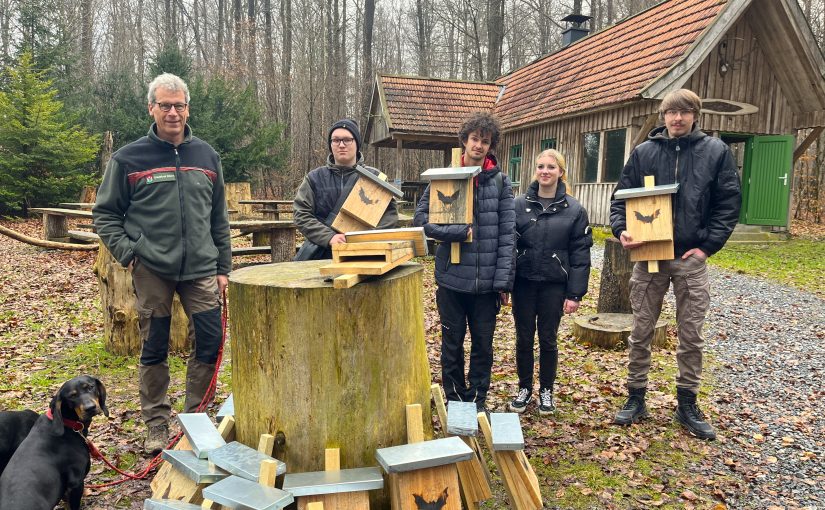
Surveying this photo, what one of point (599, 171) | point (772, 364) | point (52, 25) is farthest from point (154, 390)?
point (52, 25)

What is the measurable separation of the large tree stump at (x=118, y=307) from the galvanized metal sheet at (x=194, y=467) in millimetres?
3213

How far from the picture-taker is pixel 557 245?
409cm

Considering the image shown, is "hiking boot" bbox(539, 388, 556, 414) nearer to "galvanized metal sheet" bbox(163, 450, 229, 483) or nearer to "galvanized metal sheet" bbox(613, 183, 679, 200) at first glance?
"galvanized metal sheet" bbox(613, 183, 679, 200)

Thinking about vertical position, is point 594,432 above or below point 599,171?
below

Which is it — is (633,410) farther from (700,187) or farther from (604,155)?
(604,155)

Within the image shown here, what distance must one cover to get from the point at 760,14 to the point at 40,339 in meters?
15.6

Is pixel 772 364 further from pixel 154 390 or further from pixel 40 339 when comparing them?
pixel 40 339

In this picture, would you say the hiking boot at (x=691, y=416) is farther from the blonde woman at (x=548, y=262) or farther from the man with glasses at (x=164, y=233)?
the man with glasses at (x=164, y=233)

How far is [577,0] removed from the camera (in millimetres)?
24875

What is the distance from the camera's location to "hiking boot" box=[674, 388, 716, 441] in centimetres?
388

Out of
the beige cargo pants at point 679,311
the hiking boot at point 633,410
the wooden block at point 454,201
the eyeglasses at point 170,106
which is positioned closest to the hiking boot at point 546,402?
the hiking boot at point 633,410

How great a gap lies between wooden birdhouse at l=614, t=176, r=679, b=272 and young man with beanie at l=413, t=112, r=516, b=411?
2.87 ft

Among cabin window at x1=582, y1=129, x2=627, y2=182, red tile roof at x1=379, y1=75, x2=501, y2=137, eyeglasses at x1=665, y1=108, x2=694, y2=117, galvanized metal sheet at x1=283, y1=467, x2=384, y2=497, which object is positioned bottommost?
galvanized metal sheet at x1=283, y1=467, x2=384, y2=497

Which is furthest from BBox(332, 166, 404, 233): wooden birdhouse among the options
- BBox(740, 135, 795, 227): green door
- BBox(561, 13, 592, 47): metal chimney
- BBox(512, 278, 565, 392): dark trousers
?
BBox(561, 13, 592, 47): metal chimney
